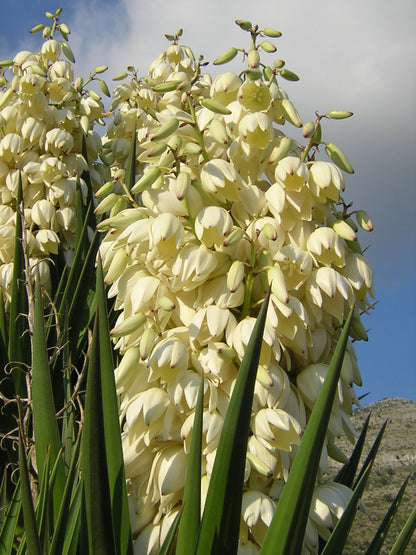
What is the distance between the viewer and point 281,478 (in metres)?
1.08

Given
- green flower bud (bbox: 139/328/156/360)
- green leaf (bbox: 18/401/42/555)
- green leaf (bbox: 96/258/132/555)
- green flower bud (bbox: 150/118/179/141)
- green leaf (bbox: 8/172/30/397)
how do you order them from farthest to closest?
green leaf (bbox: 8/172/30/397) < green flower bud (bbox: 150/118/179/141) < green flower bud (bbox: 139/328/156/360) < green leaf (bbox: 96/258/132/555) < green leaf (bbox: 18/401/42/555)

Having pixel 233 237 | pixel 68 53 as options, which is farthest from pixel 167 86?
pixel 68 53

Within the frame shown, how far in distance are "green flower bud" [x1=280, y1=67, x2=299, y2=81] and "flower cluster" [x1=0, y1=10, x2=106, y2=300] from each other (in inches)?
38.9

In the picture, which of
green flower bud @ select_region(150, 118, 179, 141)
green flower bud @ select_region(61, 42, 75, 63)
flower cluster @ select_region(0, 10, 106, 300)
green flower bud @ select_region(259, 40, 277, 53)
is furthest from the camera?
green flower bud @ select_region(61, 42, 75, 63)

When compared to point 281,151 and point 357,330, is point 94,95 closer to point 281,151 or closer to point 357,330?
point 281,151

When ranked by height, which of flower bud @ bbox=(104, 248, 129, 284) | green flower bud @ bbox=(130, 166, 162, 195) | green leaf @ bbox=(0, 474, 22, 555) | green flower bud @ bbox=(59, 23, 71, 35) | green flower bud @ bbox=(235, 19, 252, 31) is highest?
→ green flower bud @ bbox=(59, 23, 71, 35)

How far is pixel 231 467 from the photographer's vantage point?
0.89m

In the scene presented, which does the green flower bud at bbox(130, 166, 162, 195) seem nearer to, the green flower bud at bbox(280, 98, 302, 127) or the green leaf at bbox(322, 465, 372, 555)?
the green flower bud at bbox(280, 98, 302, 127)

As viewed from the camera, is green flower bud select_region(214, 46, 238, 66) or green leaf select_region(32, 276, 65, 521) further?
green flower bud select_region(214, 46, 238, 66)

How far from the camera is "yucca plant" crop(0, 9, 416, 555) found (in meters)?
0.90

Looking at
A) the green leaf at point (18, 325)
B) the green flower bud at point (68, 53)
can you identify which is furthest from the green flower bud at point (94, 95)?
the green leaf at point (18, 325)

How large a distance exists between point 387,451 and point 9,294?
950cm

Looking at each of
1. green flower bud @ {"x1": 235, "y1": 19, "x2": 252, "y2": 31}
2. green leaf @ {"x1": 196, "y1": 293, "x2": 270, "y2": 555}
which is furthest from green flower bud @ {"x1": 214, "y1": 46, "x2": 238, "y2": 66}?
green leaf @ {"x1": 196, "y1": 293, "x2": 270, "y2": 555}

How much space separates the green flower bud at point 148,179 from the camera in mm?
1175
